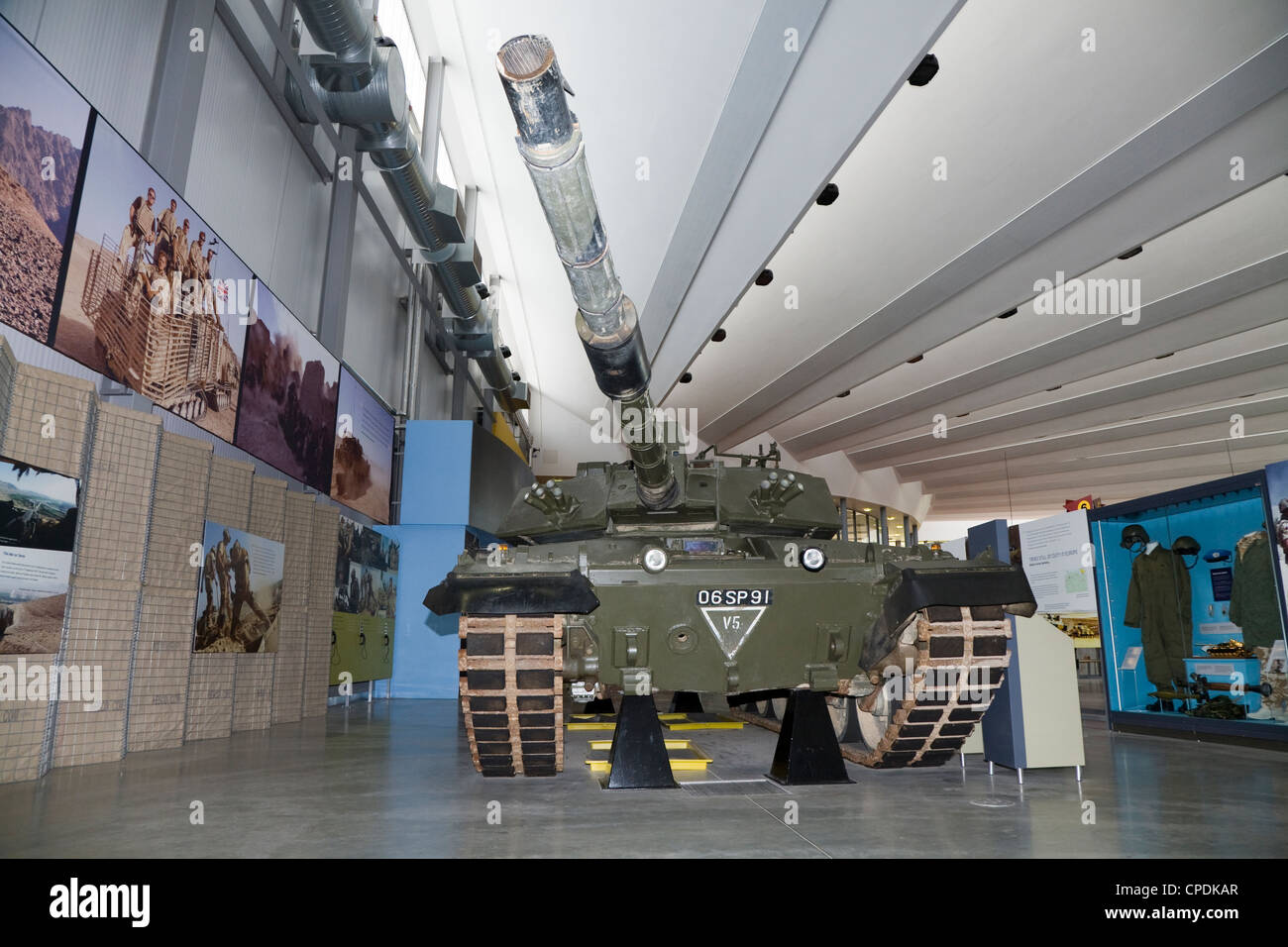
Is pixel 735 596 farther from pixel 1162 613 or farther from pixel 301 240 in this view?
pixel 301 240

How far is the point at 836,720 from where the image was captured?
692cm

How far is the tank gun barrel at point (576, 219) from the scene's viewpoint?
2.95m

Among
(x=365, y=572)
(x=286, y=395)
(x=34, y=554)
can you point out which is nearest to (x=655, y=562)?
(x=34, y=554)

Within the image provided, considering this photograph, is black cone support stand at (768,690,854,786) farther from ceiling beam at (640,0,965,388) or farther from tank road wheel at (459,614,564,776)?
ceiling beam at (640,0,965,388)

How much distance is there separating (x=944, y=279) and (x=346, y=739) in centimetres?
1044

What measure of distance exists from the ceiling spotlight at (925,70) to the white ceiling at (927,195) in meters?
0.16

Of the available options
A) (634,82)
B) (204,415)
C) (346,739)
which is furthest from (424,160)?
(346,739)

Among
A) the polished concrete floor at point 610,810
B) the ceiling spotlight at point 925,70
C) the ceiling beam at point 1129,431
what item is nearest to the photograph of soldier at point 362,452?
the polished concrete floor at point 610,810

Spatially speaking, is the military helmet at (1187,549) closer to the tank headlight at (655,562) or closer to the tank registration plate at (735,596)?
the tank registration plate at (735,596)

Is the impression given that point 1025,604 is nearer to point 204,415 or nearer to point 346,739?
point 346,739

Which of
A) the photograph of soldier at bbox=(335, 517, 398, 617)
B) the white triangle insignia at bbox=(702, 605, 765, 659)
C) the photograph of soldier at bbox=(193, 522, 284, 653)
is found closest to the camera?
the white triangle insignia at bbox=(702, 605, 765, 659)

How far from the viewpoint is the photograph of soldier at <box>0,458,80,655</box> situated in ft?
15.6

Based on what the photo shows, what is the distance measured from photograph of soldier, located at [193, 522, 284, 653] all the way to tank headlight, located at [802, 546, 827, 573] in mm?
5240

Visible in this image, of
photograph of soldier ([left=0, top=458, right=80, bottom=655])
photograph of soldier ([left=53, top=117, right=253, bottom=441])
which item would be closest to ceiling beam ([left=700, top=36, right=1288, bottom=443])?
photograph of soldier ([left=53, top=117, right=253, bottom=441])
